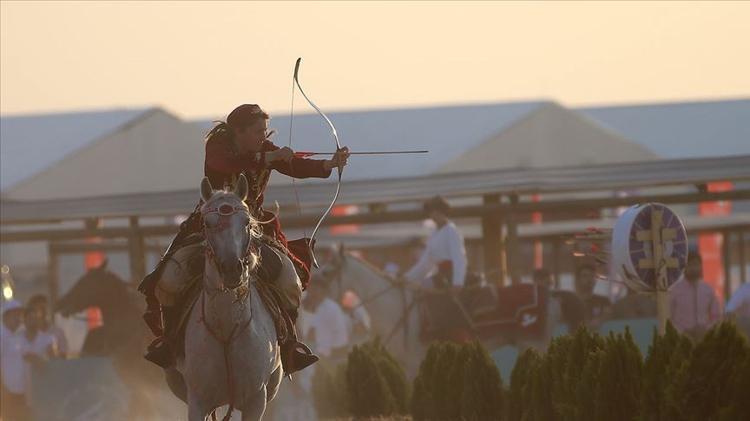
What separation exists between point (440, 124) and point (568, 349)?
91.6ft

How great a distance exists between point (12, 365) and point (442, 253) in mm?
5925

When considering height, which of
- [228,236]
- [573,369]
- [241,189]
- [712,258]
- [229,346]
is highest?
[241,189]

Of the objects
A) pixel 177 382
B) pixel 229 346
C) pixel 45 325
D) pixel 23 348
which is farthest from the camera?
pixel 45 325

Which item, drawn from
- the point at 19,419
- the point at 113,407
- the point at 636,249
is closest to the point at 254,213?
the point at 636,249

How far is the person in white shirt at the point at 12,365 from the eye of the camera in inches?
930

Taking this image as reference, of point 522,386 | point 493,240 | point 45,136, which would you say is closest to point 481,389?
point 522,386

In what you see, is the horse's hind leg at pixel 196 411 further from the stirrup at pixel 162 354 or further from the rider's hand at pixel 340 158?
the rider's hand at pixel 340 158

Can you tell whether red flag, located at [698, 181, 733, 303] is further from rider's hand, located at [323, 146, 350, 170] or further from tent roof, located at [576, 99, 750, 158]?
rider's hand, located at [323, 146, 350, 170]

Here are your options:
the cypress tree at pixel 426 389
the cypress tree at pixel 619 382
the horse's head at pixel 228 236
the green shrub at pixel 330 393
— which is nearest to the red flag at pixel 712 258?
the green shrub at pixel 330 393

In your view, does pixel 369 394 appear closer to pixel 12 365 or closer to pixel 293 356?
pixel 12 365

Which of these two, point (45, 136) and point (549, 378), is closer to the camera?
point (549, 378)

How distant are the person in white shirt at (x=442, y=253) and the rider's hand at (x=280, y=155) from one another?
381 inches

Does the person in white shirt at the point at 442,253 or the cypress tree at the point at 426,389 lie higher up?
the person in white shirt at the point at 442,253

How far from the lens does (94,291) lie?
2070 cm
